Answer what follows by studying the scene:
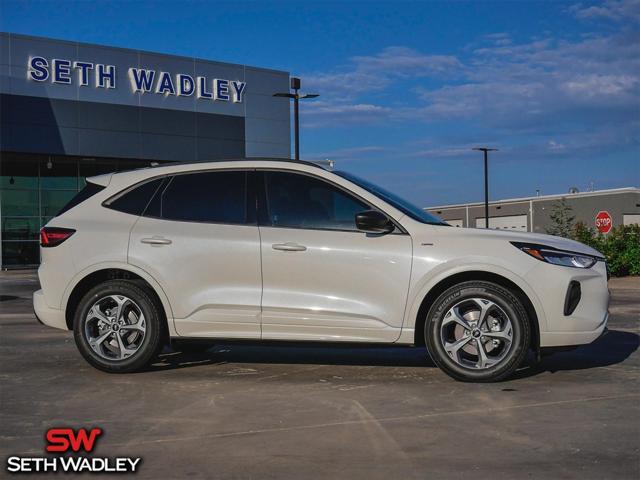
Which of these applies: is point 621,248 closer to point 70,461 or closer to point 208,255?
point 208,255

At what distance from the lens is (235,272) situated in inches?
247

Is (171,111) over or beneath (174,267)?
over

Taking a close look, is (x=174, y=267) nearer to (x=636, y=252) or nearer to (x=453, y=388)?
(x=453, y=388)

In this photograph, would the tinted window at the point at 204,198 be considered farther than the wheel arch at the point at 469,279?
Yes

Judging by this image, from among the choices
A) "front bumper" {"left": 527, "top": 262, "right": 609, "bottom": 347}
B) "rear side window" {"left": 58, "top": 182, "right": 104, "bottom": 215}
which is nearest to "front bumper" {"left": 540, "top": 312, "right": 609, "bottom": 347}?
"front bumper" {"left": 527, "top": 262, "right": 609, "bottom": 347}

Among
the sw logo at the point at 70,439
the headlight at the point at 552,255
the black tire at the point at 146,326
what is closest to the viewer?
the sw logo at the point at 70,439

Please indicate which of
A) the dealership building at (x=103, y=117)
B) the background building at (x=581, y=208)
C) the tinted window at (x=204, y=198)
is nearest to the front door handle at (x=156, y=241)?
the tinted window at (x=204, y=198)

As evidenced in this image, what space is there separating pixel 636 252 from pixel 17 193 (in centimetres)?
2568

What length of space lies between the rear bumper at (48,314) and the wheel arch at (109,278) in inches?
1.9

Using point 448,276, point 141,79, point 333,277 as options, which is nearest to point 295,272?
point 333,277

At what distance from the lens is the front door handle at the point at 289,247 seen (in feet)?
20.2

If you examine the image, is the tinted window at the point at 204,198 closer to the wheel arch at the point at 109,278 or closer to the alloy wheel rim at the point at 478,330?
the wheel arch at the point at 109,278

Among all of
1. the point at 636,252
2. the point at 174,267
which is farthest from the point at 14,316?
the point at 636,252

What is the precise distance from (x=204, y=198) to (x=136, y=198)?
0.64 metres
